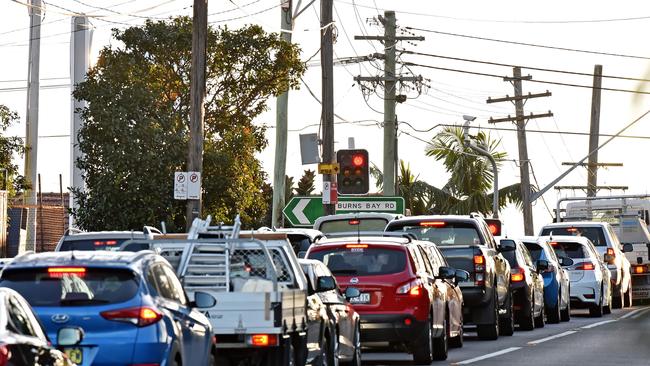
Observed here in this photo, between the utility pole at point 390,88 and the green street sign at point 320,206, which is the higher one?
the utility pole at point 390,88

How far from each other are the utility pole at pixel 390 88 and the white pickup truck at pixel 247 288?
30522 millimetres

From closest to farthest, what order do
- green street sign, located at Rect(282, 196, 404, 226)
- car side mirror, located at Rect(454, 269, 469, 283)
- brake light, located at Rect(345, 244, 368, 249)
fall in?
1. brake light, located at Rect(345, 244, 368, 249)
2. car side mirror, located at Rect(454, 269, 469, 283)
3. green street sign, located at Rect(282, 196, 404, 226)

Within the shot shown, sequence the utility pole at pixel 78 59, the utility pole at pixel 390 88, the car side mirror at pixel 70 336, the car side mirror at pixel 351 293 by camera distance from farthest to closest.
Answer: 1. the utility pole at pixel 78 59
2. the utility pole at pixel 390 88
3. the car side mirror at pixel 351 293
4. the car side mirror at pixel 70 336

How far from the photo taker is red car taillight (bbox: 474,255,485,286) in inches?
1009

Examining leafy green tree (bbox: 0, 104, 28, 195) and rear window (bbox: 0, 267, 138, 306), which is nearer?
rear window (bbox: 0, 267, 138, 306)

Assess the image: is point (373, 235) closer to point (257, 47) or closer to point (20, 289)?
point (20, 289)

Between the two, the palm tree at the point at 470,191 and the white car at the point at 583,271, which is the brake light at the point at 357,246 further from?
the palm tree at the point at 470,191

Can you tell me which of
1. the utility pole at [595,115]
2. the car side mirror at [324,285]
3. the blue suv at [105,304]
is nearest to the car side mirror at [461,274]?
the car side mirror at [324,285]

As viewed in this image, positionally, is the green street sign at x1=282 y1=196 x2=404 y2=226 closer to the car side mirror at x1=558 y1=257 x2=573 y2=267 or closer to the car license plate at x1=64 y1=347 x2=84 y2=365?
the car side mirror at x1=558 y1=257 x2=573 y2=267

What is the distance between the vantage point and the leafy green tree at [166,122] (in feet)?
136

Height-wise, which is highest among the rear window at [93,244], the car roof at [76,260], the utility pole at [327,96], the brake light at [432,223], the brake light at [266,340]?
the utility pole at [327,96]

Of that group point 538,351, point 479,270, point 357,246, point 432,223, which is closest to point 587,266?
point 479,270

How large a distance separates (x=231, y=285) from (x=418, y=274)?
518cm

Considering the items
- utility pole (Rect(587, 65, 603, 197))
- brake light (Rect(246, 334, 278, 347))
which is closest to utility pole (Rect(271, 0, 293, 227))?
brake light (Rect(246, 334, 278, 347))
